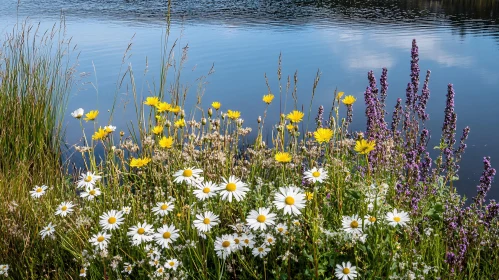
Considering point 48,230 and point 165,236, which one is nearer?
point 165,236

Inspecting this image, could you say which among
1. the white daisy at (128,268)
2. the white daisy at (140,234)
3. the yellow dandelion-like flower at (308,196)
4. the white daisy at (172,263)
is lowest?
the white daisy at (128,268)

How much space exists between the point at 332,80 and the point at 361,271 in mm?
7254

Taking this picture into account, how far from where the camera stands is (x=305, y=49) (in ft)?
38.8

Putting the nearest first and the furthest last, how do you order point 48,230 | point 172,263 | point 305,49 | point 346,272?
1. point 346,272
2. point 172,263
3. point 48,230
4. point 305,49

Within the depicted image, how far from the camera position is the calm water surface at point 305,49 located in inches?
294

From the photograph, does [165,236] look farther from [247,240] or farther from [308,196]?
[308,196]

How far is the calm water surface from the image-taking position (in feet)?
24.5

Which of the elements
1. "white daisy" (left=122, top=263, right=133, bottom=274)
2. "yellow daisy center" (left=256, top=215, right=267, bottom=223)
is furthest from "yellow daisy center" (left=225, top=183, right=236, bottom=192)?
"white daisy" (left=122, top=263, right=133, bottom=274)

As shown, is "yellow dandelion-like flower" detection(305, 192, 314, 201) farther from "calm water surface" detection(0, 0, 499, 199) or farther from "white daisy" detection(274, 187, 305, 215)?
"calm water surface" detection(0, 0, 499, 199)

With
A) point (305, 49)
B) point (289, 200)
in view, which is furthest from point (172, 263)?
point (305, 49)

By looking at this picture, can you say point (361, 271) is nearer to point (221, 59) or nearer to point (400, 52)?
point (221, 59)

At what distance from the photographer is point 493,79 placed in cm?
896

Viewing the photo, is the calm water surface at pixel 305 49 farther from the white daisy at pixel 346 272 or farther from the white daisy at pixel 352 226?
the white daisy at pixel 346 272

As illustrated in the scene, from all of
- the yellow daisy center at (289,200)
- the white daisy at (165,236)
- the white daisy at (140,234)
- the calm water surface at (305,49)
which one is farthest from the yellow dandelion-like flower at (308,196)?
the calm water surface at (305,49)
